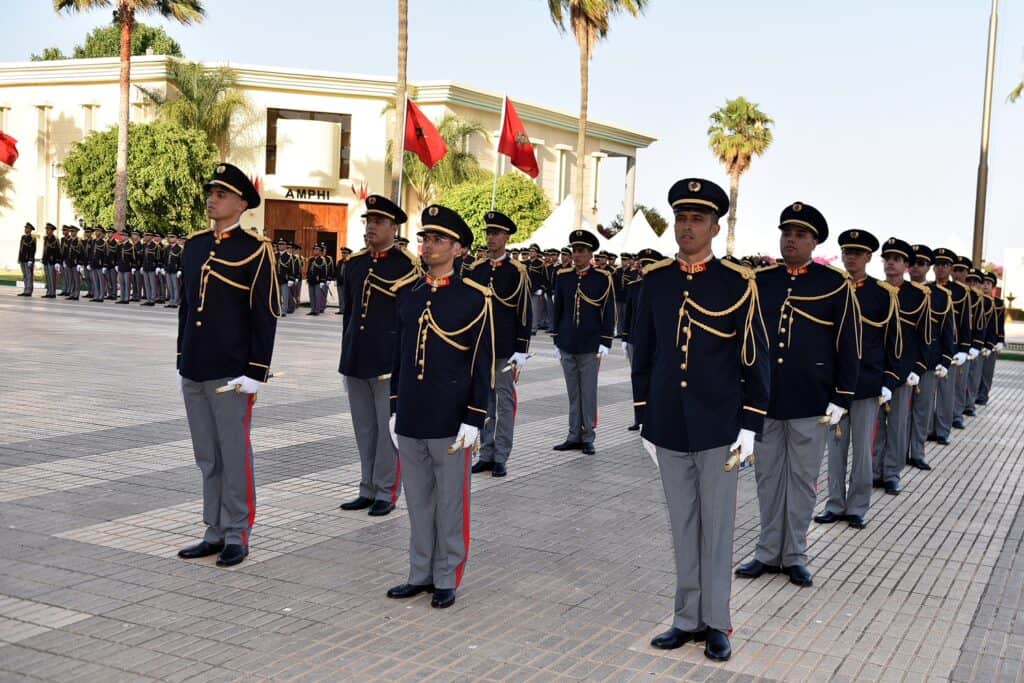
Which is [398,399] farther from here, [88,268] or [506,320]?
[88,268]

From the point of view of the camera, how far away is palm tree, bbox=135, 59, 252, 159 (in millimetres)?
43156

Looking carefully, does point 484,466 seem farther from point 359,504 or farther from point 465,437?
point 465,437

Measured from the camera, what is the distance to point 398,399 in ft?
19.1

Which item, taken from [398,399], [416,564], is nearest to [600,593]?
[416,564]

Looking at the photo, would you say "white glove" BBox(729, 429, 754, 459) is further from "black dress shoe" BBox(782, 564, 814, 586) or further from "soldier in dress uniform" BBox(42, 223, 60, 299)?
"soldier in dress uniform" BBox(42, 223, 60, 299)

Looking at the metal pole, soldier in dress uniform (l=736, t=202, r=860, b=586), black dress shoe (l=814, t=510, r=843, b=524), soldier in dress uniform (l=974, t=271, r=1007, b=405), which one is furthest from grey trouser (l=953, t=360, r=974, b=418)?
the metal pole

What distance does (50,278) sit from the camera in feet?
105

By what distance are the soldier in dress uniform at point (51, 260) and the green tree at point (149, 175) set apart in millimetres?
9447

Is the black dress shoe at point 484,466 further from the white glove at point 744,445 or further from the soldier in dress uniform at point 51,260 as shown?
the soldier in dress uniform at point 51,260

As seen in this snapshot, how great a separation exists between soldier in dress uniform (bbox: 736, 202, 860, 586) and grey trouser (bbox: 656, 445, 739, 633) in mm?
1246

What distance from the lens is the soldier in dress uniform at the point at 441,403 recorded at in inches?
223

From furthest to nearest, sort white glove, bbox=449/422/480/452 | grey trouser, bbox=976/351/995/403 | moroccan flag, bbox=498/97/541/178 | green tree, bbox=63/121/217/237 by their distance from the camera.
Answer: green tree, bbox=63/121/217/237, moroccan flag, bbox=498/97/541/178, grey trouser, bbox=976/351/995/403, white glove, bbox=449/422/480/452

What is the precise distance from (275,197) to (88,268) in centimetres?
1503

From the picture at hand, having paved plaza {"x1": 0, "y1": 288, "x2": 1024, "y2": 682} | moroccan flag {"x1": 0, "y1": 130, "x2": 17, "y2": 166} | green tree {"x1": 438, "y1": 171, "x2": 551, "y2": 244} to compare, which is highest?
moroccan flag {"x1": 0, "y1": 130, "x2": 17, "y2": 166}
